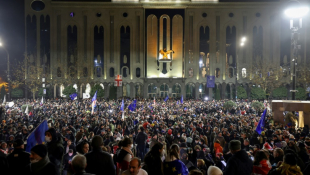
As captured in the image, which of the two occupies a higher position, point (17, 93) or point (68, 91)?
point (68, 91)

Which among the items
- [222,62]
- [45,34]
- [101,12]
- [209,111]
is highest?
[101,12]

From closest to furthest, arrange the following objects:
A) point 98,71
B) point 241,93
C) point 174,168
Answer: point 174,168
point 241,93
point 98,71

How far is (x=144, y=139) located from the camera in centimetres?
1205

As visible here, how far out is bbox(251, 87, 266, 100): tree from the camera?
53.8 metres

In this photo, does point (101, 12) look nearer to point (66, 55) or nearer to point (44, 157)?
point (66, 55)

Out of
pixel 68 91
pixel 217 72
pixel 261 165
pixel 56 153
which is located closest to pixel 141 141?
pixel 56 153

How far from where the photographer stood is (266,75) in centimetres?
5609

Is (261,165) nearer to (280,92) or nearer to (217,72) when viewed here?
(280,92)

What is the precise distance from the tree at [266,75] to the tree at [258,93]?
1072 mm

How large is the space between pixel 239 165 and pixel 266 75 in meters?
54.8

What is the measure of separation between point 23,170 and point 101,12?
59.0 metres

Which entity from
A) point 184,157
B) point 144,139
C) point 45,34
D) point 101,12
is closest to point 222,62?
point 101,12

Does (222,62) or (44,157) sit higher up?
(222,62)

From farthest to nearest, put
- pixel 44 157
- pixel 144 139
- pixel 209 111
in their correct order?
pixel 209 111 < pixel 144 139 < pixel 44 157
